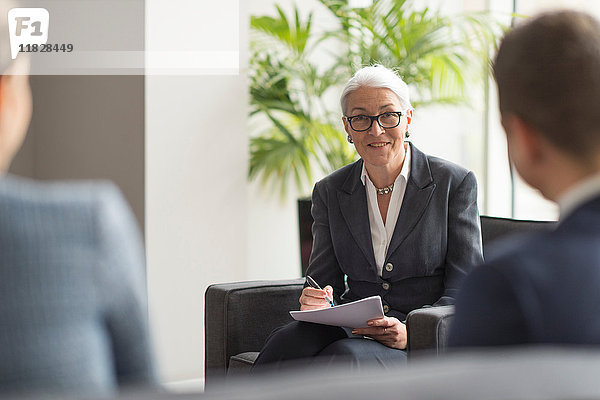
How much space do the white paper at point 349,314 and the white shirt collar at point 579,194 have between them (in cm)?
124

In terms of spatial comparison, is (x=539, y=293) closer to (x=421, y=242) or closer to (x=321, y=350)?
(x=321, y=350)

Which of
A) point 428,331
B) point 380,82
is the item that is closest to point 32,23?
point 380,82

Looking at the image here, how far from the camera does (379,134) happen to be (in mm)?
2686

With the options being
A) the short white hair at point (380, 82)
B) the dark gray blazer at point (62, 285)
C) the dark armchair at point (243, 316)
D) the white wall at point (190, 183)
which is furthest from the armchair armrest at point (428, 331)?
the white wall at point (190, 183)

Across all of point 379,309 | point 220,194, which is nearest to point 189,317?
point 220,194

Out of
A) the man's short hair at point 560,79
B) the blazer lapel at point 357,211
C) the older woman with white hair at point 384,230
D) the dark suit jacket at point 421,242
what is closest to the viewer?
the man's short hair at point 560,79

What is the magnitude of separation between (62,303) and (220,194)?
3.11 meters

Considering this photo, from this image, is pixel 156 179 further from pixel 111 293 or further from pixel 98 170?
pixel 111 293

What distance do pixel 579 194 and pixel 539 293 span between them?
175mm

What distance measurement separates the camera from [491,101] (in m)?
5.15

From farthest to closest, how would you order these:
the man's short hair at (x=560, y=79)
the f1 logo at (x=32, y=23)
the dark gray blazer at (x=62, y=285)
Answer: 1. the f1 logo at (x=32, y=23)
2. the man's short hair at (x=560, y=79)
3. the dark gray blazer at (x=62, y=285)

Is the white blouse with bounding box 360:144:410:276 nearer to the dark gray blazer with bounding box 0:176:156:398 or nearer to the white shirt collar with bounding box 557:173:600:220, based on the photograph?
the white shirt collar with bounding box 557:173:600:220

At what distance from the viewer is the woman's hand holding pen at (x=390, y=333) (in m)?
2.35

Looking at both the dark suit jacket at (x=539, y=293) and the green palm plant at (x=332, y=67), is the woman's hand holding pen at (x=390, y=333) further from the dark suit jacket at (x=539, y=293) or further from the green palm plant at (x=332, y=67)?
the green palm plant at (x=332, y=67)
